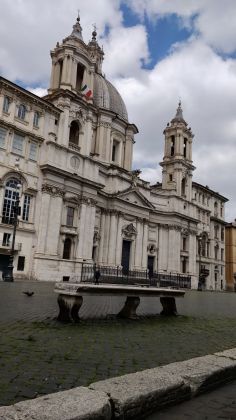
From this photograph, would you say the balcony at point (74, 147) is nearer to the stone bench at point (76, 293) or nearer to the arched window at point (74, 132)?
the arched window at point (74, 132)

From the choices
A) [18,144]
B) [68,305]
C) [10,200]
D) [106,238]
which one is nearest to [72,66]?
[18,144]

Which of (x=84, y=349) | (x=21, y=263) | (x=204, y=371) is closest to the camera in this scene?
(x=204, y=371)

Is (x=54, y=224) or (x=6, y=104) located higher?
(x=6, y=104)

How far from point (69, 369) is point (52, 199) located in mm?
32770

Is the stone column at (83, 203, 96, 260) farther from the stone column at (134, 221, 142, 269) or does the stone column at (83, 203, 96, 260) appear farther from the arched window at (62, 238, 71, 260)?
the stone column at (134, 221, 142, 269)

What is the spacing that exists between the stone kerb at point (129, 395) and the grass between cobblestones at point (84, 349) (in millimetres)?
499

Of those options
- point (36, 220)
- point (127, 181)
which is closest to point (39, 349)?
point (36, 220)

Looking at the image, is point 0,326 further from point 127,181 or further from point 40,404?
point 127,181

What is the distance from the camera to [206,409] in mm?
3533

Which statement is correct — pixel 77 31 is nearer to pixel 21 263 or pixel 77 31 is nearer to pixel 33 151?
pixel 33 151

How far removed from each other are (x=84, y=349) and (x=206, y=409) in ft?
7.36

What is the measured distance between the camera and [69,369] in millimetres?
4223

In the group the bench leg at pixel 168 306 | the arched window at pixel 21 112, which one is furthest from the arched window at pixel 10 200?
the bench leg at pixel 168 306

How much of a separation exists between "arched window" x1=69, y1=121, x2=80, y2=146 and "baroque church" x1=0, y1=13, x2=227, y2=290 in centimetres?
12
